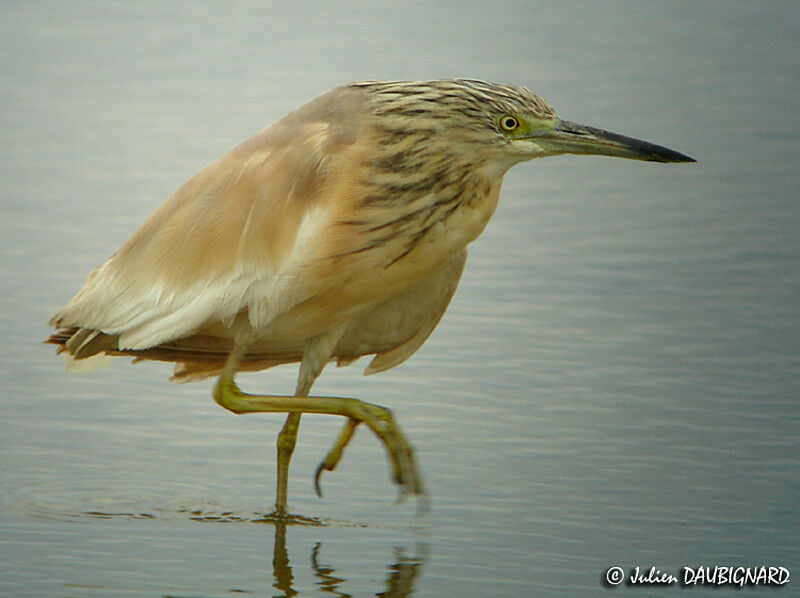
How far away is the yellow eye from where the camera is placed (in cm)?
691

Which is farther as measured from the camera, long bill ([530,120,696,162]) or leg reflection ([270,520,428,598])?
long bill ([530,120,696,162])

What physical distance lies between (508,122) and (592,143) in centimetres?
40

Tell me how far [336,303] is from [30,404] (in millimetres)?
2622

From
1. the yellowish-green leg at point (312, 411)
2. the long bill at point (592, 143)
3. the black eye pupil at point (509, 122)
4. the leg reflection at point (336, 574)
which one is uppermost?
the black eye pupil at point (509, 122)

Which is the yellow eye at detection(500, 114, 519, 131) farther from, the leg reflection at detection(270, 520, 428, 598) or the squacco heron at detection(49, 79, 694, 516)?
the leg reflection at detection(270, 520, 428, 598)

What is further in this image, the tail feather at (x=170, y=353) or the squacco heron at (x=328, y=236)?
the tail feather at (x=170, y=353)

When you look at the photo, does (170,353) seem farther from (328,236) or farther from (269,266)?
(328,236)

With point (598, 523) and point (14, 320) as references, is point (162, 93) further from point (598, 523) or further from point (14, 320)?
point (598, 523)

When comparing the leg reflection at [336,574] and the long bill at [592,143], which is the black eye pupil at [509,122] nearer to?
the long bill at [592,143]

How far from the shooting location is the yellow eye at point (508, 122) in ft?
22.7

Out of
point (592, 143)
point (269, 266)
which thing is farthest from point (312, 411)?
point (592, 143)

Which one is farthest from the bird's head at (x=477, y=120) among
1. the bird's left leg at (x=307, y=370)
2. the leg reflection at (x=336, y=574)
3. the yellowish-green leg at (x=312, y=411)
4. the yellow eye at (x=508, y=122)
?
the leg reflection at (x=336, y=574)

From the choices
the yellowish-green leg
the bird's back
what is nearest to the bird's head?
the bird's back

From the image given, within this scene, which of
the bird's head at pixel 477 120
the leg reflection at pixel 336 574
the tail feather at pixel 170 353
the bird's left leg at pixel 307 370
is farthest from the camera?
the tail feather at pixel 170 353
